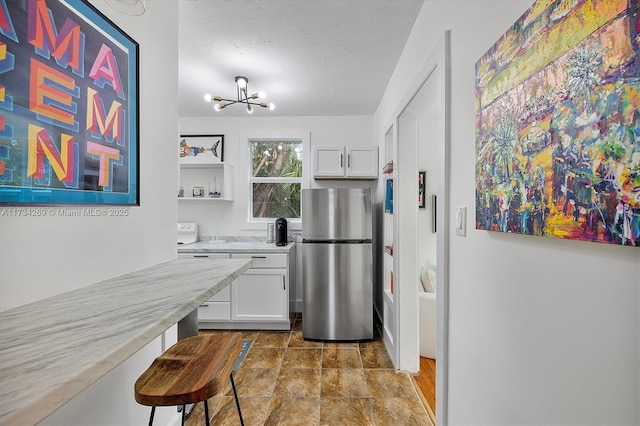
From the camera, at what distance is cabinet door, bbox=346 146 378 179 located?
11.3 feet

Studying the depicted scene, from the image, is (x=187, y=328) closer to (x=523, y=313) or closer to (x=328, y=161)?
(x=523, y=313)

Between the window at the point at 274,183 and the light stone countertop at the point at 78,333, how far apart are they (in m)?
2.80

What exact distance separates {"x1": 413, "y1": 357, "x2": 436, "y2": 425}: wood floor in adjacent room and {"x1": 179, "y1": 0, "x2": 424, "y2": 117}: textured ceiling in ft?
8.12

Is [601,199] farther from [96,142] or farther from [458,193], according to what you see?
[96,142]

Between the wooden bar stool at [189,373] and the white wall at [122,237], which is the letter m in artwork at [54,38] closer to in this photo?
the white wall at [122,237]

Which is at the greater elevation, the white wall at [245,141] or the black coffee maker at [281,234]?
the white wall at [245,141]

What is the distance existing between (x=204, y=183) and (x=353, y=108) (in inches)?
81.7

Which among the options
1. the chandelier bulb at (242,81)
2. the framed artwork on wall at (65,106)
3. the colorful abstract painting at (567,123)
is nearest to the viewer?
the colorful abstract painting at (567,123)

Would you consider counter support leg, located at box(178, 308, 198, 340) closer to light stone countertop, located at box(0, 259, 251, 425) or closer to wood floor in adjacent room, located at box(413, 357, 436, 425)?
light stone countertop, located at box(0, 259, 251, 425)

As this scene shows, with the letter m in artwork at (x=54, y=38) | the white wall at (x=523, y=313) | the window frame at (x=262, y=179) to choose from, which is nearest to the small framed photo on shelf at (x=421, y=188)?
the window frame at (x=262, y=179)

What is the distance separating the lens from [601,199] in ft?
1.86

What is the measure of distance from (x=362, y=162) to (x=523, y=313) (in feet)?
9.05

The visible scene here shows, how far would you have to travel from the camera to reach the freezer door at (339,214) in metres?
3.01

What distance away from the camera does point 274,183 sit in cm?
391
